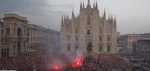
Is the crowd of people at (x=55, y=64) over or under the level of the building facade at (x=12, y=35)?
under

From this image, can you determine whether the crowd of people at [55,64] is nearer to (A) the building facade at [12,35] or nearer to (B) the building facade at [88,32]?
(A) the building facade at [12,35]

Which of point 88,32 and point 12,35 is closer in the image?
point 12,35

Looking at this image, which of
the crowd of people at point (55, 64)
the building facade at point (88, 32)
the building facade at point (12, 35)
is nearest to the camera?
the crowd of people at point (55, 64)

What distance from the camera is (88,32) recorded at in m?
43.2

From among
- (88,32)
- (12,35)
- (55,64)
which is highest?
(88,32)

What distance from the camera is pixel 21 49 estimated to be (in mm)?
38250

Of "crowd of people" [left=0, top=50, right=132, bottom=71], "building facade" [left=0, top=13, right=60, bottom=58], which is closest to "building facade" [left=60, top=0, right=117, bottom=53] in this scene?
"building facade" [left=0, top=13, right=60, bottom=58]

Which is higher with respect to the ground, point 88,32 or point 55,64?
point 88,32

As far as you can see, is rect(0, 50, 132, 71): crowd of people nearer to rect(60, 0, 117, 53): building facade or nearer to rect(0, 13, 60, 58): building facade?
rect(0, 13, 60, 58): building facade

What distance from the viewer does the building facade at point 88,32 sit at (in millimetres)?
42281

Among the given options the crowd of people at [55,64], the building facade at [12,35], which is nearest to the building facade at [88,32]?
the building facade at [12,35]

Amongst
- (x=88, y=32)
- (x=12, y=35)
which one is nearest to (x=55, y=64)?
(x=12, y=35)

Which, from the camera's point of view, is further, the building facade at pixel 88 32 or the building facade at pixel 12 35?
the building facade at pixel 88 32

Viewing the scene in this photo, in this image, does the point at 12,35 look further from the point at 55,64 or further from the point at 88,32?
the point at 88,32
